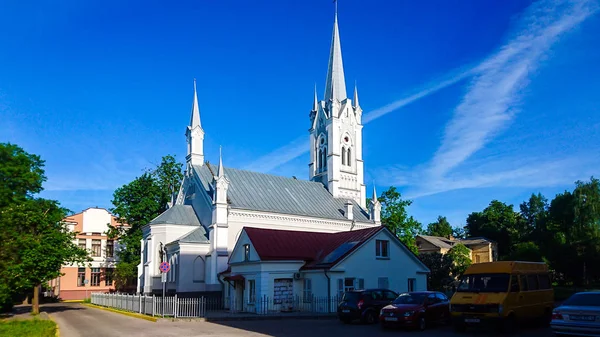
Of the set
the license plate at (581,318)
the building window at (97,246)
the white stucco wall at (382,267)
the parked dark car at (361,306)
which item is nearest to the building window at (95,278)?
the building window at (97,246)

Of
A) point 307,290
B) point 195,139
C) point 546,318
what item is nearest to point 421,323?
point 546,318

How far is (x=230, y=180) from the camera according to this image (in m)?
45.0

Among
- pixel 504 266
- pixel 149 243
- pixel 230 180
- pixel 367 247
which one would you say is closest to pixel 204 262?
pixel 149 243

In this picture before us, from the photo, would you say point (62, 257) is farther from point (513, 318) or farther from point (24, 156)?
point (513, 318)

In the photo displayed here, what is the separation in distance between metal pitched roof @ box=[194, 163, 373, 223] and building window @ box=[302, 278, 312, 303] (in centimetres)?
1215

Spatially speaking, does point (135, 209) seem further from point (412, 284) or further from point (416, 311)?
point (416, 311)

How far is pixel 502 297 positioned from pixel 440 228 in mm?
99891

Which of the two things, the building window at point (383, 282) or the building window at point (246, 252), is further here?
the building window at point (246, 252)

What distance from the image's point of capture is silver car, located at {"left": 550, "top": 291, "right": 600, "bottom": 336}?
14.2m

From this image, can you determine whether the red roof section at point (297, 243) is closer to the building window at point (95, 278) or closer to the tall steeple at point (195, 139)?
the tall steeple at point (195, 139)

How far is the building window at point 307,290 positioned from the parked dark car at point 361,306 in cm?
732

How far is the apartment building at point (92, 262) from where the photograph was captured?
5844 centimetres

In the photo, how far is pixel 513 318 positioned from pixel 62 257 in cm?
2663

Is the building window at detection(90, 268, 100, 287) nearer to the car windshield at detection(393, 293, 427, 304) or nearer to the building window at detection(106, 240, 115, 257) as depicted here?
the building window at detection(106, 240, 115, 257)
